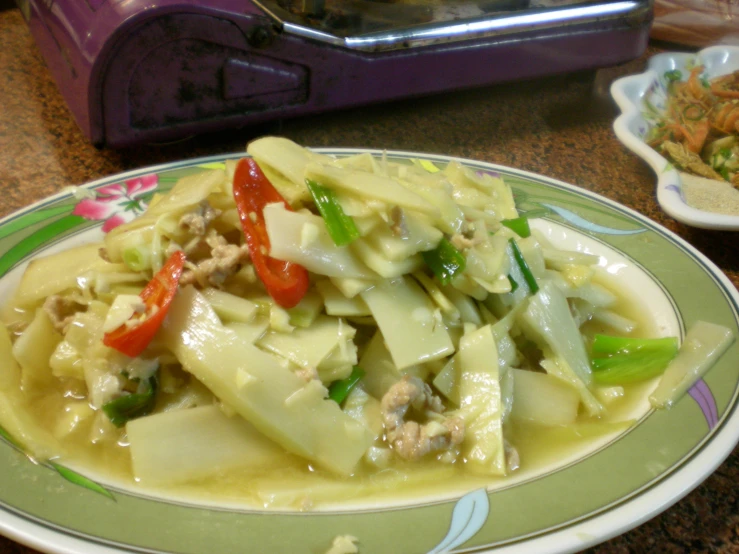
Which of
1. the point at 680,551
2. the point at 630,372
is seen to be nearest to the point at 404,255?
the point at 630,372

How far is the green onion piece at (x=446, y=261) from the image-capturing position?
116cm

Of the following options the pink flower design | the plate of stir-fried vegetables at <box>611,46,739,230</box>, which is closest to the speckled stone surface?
the plate of stir-fried vegetables at <box>611,46,739,230</box>

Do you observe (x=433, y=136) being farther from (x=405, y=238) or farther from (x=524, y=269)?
(x=405, y=238)

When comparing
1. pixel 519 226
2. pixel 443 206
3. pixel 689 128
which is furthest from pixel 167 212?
pixel 689 128

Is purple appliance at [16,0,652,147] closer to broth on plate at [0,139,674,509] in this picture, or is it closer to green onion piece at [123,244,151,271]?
broth on plate at [0,139,674,509]

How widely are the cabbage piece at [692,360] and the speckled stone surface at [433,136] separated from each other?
1.90 ft

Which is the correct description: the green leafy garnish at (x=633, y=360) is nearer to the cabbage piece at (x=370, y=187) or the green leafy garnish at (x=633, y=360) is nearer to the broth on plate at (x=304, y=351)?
the broth on plate at (x=304, y=351)

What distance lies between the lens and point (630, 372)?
122cm

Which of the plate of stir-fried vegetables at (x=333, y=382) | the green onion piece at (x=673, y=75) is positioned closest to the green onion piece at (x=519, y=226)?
the plate of stir-fried vegetables at (x=333, y=382)

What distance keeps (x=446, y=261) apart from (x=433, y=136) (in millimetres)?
1340

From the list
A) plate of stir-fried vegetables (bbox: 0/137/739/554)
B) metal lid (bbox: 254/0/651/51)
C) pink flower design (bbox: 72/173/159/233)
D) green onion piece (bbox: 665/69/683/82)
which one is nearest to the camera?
plate of stir-fried vegetables (bbox: 0/137/739/554)

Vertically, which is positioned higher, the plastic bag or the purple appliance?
the purple appliance

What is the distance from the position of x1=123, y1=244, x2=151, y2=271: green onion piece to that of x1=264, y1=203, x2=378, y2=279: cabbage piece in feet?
0.83

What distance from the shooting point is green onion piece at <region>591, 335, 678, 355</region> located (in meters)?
1.23
